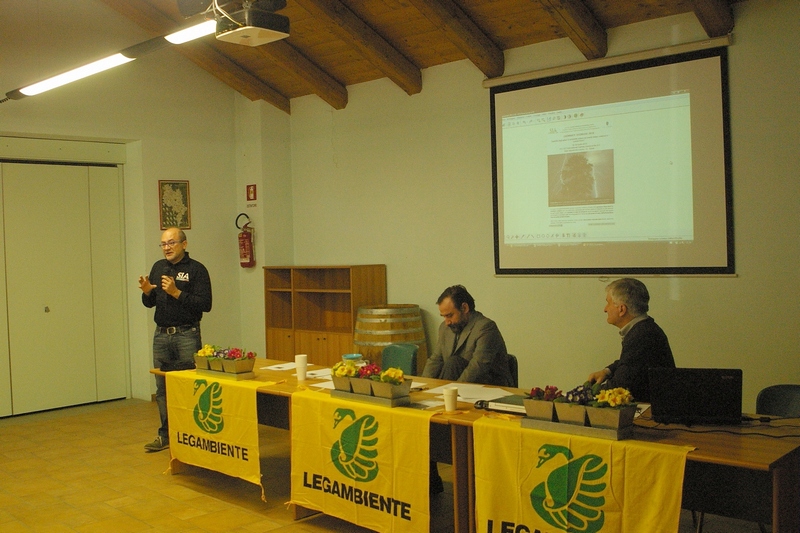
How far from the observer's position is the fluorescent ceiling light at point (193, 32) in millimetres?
4605

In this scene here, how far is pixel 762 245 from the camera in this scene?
5023 millimetres

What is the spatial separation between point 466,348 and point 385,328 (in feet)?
6.64

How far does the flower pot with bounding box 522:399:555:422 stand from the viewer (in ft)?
9.81

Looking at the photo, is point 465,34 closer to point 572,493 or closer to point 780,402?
point 780,402

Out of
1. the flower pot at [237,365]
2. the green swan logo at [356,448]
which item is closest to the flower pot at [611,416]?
the green swan logo at [356,448]

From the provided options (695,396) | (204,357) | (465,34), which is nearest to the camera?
(695,396)

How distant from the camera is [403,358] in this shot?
16.3 feet

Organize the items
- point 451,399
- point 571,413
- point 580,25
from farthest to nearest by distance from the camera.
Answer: point 580,25 → point 451,399 → point 571,413

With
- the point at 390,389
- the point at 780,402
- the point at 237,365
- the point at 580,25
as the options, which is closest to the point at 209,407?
the point at 237,365

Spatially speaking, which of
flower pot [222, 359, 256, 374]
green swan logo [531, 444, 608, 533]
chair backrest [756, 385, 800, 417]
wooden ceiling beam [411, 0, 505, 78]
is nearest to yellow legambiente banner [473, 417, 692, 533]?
green swan logo [531, 444, 608, 533]

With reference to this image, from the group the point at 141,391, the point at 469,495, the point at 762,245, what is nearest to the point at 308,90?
the point at 141,391

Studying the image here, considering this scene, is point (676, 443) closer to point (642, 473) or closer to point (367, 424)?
point (642, 473)

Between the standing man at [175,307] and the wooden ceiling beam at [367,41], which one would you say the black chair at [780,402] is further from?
the wooden ceiling beam at [367,41]

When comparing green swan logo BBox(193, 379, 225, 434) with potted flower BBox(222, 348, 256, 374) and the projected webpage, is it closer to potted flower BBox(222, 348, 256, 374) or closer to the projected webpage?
potted flower BBox(222, 348, 256, 374)
